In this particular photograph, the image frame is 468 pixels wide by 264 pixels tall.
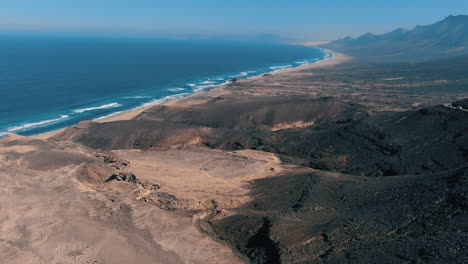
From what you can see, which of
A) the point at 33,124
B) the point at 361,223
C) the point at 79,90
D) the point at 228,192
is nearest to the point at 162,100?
the point at 79,90

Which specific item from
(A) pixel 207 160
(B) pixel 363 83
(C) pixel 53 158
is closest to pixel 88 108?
(C) pixel 53 158

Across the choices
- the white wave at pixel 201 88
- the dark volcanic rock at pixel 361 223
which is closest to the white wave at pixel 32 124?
the white wave at pixel 201 88

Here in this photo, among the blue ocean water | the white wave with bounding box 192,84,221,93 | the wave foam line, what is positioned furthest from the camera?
the white wave with bounding box 192,84,221,93

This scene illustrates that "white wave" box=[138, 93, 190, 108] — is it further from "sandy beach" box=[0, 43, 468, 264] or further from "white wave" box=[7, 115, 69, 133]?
"sandy beach" box=[0, 43, 468, 264]

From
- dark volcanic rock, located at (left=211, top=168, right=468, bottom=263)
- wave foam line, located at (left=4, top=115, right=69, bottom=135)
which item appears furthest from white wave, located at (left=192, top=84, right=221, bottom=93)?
dark volcanic rock, located at (left=211, top=168, right=468, bottom=263)

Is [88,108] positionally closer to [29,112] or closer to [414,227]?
[29,112]

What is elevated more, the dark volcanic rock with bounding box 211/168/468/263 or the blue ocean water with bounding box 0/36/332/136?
the dark volcanic rock with bounding box 211/168/468/263

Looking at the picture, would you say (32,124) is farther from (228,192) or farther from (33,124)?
(228,192)

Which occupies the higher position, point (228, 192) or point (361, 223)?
point (361, 223)

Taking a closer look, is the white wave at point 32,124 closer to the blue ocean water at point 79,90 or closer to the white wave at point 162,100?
the blue ocean water at point 79,90

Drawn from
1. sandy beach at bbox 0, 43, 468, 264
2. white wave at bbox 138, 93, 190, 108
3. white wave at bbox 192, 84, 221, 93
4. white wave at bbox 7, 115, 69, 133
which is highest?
sandy beach at bbox 0, 43, 468, 264

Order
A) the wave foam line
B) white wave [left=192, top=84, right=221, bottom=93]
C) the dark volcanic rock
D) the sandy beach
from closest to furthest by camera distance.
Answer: the dark volcanic rock < the sandy beach < the wave foam line < white wave [left=192, top=84, right=221, bottom=93]

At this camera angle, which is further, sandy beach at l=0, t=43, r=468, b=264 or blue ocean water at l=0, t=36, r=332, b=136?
blue ocean water at l=0, t=36, r=332, b=136
